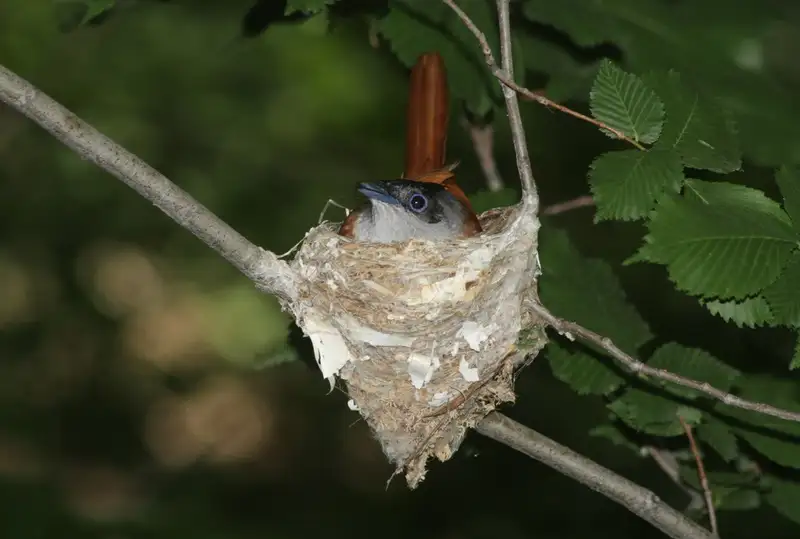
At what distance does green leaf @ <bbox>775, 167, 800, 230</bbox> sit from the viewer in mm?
2650

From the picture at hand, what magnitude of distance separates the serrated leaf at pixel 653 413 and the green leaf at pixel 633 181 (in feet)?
3.33

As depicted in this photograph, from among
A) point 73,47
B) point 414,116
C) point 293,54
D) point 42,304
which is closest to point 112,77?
point 73,47

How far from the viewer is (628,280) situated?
734cm

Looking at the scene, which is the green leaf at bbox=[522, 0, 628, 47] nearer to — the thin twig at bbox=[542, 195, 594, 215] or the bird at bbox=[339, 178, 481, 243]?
the thin twig at bbox=[542, 195, 594, 215]

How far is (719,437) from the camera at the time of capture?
3.47 metres

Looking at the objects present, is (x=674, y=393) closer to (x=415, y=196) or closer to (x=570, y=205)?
(x=570, y=205)

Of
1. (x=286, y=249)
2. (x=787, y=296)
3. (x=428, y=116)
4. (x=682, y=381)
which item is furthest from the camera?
(x=286, y=249)

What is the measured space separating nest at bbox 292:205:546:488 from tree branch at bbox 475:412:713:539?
19 centimetres

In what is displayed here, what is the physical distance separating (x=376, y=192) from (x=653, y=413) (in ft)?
4.52

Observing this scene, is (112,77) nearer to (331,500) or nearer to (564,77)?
(331,500)

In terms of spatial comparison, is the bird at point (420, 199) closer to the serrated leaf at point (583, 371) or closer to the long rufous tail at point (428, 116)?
the long rufous tail at point (428, 116)

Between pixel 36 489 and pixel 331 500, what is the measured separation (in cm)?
358

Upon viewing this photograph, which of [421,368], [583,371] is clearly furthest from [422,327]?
[583,371]

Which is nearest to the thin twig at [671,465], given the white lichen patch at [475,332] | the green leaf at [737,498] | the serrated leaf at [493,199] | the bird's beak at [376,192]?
the green leaf at [737,498]
